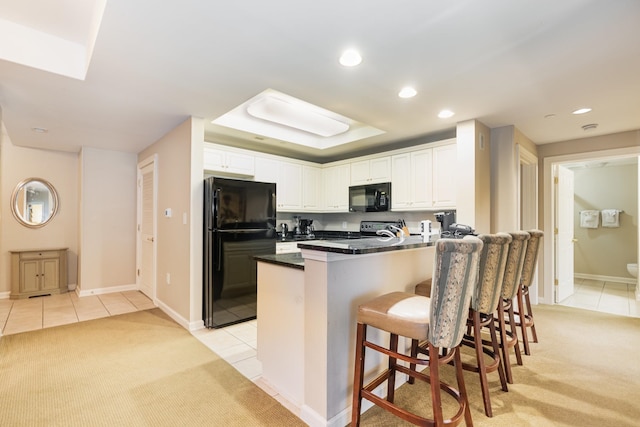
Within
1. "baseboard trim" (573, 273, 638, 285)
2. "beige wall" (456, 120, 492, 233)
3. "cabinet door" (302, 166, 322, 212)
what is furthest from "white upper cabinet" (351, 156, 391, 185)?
"baseboard trim" (573, 273, 638, 285)

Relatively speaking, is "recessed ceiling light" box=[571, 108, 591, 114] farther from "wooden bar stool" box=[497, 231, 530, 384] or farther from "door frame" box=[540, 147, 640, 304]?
"wooden bar stool" box=[497, 231, 530, 384]

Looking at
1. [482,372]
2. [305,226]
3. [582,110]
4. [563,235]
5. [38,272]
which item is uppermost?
[582,110]

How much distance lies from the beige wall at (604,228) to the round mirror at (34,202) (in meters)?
9.84

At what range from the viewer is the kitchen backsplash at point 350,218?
14.3 ft

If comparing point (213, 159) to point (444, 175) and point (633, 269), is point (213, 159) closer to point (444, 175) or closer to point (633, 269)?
point (444, 175)

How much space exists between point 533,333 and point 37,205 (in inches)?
274

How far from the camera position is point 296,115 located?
3.86 meters

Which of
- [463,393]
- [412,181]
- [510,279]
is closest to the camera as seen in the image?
[463,393]

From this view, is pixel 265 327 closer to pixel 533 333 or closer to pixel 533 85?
pixel 533 333

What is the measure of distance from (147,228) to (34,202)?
1947 mm

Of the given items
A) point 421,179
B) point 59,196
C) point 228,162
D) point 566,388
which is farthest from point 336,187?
point 59,196

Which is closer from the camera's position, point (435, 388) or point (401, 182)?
point (435, 388)

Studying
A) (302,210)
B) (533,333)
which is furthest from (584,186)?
(302,210)

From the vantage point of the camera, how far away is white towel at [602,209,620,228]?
5.64 m
